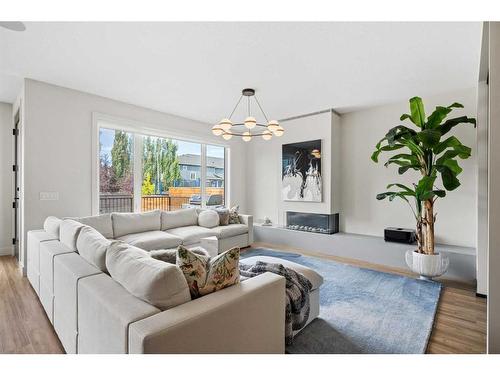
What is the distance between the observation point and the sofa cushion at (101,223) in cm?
343

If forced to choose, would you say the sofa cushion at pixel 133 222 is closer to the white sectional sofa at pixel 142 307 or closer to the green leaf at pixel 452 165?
the white sectional sofa at pixel 142 307

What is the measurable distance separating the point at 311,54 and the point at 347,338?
2.64 m

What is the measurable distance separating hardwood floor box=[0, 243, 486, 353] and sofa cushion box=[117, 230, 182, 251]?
1081 millimetres

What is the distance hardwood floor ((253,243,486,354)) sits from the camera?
1.94 metres

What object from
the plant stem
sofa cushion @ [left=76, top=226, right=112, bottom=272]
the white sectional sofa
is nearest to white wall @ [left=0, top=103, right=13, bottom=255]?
the white sectional sofa

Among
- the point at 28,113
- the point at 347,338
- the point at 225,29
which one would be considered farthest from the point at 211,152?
the point at 347,338

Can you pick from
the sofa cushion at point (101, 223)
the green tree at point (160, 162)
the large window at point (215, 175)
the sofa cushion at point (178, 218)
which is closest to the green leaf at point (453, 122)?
the sofa cushion at point (178, 218)

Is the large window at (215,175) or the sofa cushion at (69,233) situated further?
the large window at (215,175)

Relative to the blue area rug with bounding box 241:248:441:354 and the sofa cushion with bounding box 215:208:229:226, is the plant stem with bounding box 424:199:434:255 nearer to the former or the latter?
the blue area rug with bounding box 241:248:441:354

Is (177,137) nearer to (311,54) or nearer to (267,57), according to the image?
(267,57)

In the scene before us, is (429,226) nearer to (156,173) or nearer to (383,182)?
(383,182)

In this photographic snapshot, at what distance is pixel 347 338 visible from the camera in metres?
2.02

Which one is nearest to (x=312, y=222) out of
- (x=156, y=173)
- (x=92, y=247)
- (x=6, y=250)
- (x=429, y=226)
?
(x=429, y=226)

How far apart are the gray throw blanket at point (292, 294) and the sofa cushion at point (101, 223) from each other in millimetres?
2328
